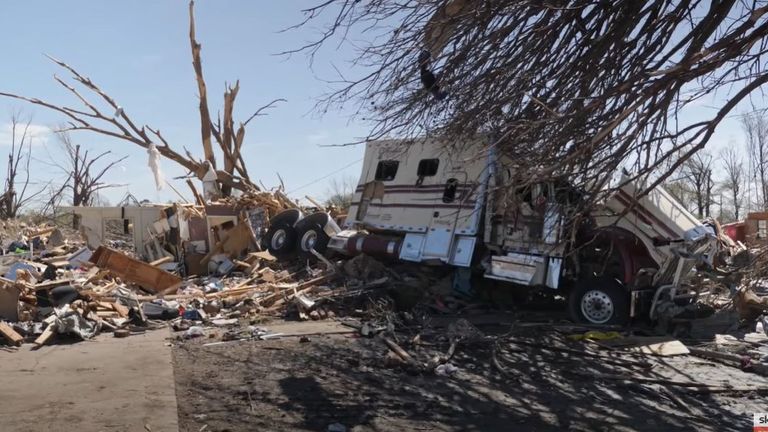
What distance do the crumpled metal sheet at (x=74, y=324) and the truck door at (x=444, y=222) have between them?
594 cm

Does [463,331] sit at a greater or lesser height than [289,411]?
greater

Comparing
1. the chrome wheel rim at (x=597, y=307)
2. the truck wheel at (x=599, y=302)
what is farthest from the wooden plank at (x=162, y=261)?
the chrome wheel rim at (x=597, y=307)

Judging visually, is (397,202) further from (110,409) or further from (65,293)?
(110,409)

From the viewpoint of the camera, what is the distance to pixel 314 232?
16.5 meters

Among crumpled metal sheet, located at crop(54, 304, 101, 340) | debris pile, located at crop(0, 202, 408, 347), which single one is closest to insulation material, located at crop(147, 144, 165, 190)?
debris pile, located at crop(0, 202, 408, 347)

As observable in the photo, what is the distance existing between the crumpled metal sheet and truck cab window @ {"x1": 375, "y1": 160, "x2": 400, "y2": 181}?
253 inches

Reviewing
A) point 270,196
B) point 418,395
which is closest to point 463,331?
point 418,395

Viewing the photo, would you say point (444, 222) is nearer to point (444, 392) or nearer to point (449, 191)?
point (449, 191)

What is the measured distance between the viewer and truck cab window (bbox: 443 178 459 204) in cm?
1329

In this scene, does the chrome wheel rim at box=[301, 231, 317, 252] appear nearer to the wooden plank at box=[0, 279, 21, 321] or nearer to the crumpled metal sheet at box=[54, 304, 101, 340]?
the crumpled metal sheet at box=[54, 304, 101, 340]

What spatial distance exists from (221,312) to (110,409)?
5.97 meters

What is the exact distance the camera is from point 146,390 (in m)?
6.85

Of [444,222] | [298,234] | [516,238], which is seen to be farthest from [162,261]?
[516,238]

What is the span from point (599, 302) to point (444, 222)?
326cm
